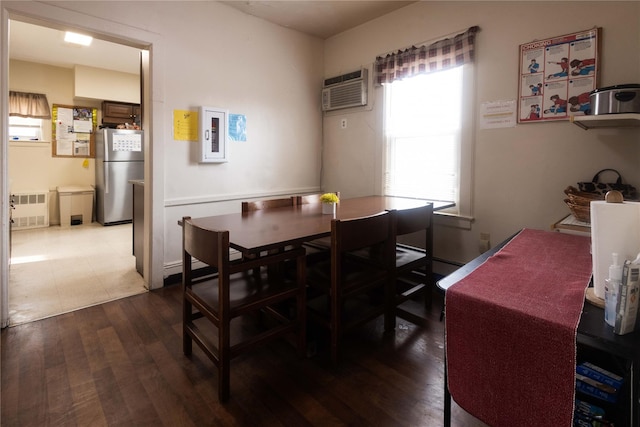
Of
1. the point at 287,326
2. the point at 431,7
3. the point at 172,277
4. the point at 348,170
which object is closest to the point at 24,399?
the point at 287,326

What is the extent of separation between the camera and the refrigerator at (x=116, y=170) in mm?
5469

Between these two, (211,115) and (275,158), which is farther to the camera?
(275,158)

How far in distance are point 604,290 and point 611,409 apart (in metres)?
0.39

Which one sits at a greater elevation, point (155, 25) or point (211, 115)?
point (155, 25)

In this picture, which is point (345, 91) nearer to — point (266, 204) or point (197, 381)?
point (266, 204)

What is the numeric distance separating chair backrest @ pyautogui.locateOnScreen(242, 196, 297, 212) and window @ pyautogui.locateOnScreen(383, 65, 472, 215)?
119cm

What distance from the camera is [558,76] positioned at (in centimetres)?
228

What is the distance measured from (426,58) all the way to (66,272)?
3897mm

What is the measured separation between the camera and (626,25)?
6.70 feet

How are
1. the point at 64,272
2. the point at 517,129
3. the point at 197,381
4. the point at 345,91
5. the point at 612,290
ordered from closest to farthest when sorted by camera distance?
the point at 612,290
the point at 197,381
the point at 517,129
the point at 64,272
the point at 345,91

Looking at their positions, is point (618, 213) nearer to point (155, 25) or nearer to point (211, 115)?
point (211, 115)

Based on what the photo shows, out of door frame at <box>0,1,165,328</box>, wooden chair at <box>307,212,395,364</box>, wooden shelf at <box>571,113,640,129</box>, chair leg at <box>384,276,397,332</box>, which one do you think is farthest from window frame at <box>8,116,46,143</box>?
wooden shelf at <box>571,113,640,129</box>

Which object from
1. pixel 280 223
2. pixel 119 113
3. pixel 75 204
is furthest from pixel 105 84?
pixel 280 223

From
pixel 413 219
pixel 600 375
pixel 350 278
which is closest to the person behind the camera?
pixel 600 375
